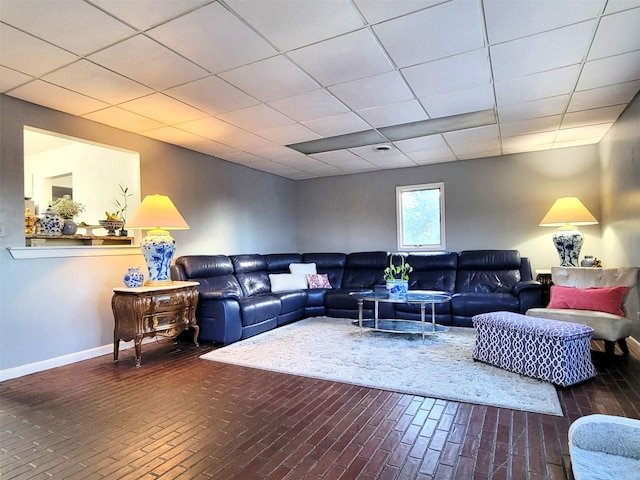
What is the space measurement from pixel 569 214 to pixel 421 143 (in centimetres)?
206

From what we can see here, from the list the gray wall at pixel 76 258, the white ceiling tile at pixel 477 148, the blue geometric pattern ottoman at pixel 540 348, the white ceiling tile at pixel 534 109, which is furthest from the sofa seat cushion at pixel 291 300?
the white ceiling tile at pixel 534 109

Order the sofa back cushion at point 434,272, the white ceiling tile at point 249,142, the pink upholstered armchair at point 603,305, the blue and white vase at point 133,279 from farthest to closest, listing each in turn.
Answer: the sofa back cushion at point 434,272 < the white ceiling tile at point 249,142 < the blue and white vase at point 133,279 < the pink upholstered armchair at point 603,305

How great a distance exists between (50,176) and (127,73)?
509 cm

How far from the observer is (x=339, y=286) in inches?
237

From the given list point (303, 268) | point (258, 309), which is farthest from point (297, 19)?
point (303, 268)

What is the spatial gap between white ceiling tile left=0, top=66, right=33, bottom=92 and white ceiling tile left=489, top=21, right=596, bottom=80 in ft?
11.5

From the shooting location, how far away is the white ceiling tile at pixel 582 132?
429 centimetres

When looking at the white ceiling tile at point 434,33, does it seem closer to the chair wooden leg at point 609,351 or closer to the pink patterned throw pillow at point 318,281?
the chair wooden leg at point 609,351

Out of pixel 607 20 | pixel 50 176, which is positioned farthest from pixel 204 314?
pixel 50 176

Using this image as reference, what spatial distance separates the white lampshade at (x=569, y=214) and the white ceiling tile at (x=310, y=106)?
3092mm

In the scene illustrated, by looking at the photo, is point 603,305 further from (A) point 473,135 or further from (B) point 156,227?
(B) point 156,227

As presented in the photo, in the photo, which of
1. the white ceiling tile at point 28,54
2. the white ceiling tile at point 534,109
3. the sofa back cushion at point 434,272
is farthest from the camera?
the sofa back cushion at point 434,272

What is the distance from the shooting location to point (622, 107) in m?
3.63

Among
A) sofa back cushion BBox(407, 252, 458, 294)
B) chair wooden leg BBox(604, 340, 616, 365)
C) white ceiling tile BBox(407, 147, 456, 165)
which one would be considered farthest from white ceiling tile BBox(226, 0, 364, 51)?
sofa back cushion BBox(407, 252, 458, 294)
